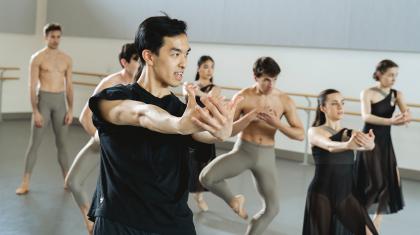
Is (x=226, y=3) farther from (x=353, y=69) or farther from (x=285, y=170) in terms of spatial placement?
(x=285, y=170)

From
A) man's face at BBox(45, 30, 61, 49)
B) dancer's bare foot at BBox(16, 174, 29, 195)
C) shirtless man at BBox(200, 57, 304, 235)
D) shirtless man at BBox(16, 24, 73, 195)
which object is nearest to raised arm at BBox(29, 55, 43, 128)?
shirtless man at BBox(16, 24, 73, 195)

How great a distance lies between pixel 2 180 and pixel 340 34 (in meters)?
4.51

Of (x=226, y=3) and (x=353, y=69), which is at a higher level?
(x=226, y=3)

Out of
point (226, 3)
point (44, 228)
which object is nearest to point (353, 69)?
point (226, 3)

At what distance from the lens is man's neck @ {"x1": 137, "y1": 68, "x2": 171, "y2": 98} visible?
1.99m

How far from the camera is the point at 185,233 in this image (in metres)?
2.01

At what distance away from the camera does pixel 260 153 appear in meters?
4.16

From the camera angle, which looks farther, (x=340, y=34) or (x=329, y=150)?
(x=340, y=34)

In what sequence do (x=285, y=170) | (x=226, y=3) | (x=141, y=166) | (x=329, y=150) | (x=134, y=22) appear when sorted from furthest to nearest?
(x=134, y=22)
(x=226, y=3)
(x=285, y=170)
(x=329, y=150)
(x=141, y=166)

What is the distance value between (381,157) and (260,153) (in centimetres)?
130

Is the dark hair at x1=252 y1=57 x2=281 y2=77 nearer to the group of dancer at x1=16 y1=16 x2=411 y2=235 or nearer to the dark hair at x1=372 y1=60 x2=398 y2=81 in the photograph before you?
the group of dancer at x1=16 y1=16 x2=411 y2=235

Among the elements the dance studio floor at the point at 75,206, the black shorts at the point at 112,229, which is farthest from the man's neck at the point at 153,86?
the dance studio floor at the point at 75,206

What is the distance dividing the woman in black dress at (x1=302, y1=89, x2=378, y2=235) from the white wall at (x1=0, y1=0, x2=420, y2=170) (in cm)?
405

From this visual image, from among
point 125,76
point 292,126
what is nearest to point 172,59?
point 125,76
